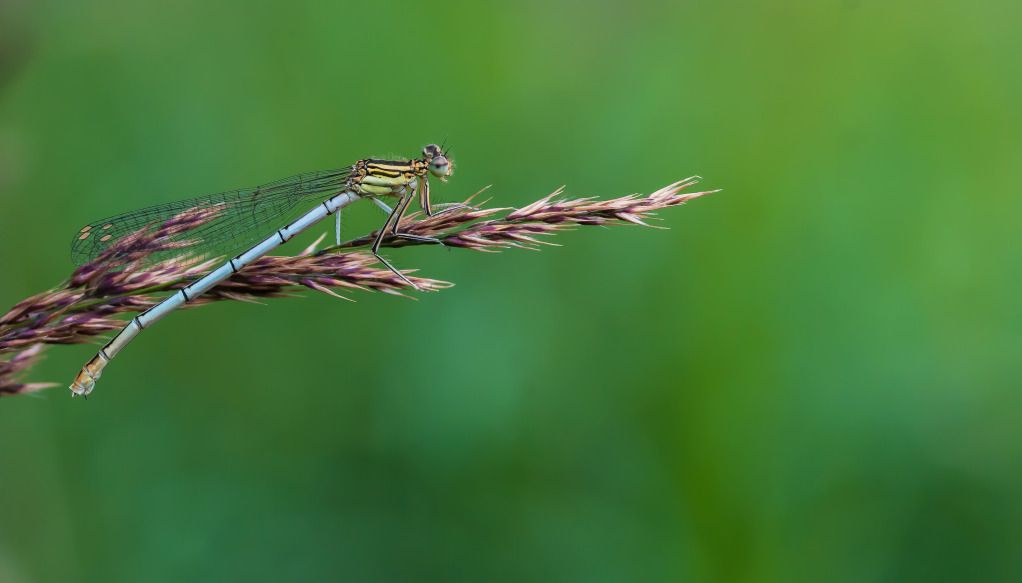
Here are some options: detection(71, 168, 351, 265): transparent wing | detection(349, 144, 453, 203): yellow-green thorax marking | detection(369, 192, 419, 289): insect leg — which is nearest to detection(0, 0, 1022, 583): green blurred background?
detection(71, 168, 351, 265): transparent wing

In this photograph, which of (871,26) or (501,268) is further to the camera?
(871,26)

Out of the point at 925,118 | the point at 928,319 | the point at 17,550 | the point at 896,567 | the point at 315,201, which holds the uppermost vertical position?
the point at 925,118

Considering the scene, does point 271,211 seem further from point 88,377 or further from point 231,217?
point 88,377

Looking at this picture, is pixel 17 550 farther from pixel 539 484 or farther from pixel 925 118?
pixel 925 118

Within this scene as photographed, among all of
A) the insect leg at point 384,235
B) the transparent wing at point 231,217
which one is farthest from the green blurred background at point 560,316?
the insect leg at point 384,235

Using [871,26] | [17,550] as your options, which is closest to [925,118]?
[871,26]

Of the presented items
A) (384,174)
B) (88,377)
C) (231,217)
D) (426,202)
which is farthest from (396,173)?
(88,377)

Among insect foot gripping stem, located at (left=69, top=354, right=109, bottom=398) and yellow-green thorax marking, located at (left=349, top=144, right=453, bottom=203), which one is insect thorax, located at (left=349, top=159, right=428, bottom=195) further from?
insect foot gripping stem, located at (left=69, top=354, right=109, bottom=398)
